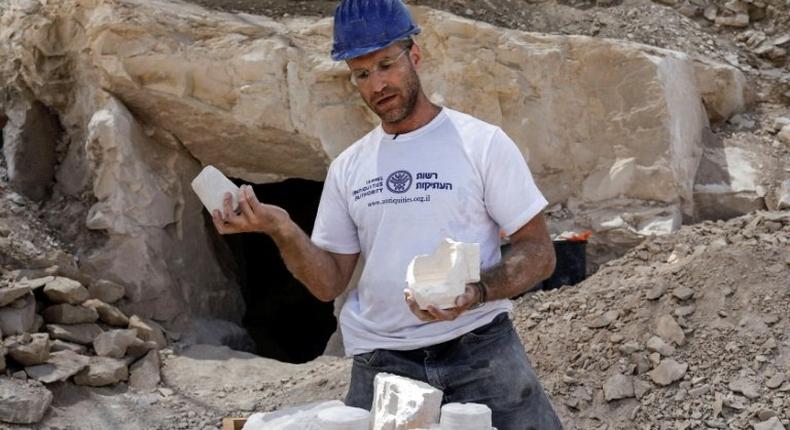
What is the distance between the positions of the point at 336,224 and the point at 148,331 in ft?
12.3

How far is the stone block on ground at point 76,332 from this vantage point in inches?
241

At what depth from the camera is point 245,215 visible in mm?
2906

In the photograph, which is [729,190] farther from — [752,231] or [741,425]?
[741,425]

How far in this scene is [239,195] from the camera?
2916 millimetres

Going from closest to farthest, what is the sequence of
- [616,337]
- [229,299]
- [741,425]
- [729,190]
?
[741,425] → [616,337] → [729,190] → [229,299]

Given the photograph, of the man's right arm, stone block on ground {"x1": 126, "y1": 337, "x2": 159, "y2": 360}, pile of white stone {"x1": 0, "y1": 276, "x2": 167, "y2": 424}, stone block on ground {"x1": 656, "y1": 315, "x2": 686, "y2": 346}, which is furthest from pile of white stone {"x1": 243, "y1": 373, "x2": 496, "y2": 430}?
stone block on ground {"x1": 126, "y1": 337, "x2": 159, "y2": 360}

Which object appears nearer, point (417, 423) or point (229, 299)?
point (417, 423)

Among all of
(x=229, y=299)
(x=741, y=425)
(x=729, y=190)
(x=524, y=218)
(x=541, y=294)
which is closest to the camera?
(x=524, y=218)

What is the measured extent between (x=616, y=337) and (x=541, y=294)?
34.9 inches

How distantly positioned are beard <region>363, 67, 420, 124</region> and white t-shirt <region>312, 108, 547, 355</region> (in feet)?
0.25

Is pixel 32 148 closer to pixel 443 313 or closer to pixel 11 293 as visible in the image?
pixel 11 293

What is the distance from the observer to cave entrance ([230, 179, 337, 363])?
918 cm

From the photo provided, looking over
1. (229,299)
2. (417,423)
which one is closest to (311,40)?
(229,299)

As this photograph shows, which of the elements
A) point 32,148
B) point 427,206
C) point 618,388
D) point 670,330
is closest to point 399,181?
point 427,206
